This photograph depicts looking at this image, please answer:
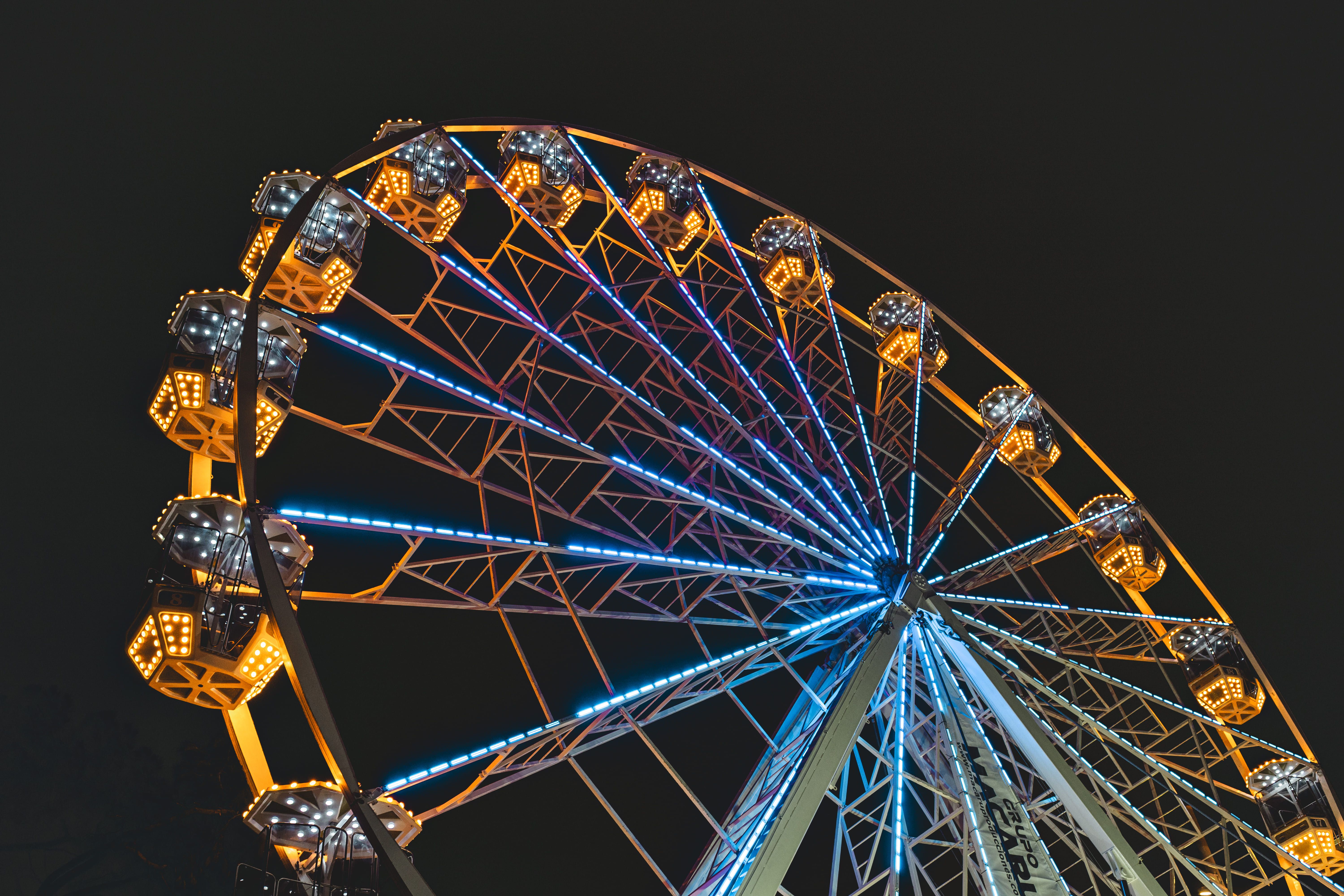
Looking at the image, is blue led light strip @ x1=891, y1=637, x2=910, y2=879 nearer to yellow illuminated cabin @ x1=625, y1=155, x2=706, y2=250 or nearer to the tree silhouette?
yellow illuminated cabin @ x1=625, y1=155, x2=706, y2=250

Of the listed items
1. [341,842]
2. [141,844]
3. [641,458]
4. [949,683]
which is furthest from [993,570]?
[141,844]

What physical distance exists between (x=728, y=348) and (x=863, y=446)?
208 cm

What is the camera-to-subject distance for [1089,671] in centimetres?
1143

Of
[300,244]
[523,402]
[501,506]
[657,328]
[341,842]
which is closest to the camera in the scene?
[341,842]

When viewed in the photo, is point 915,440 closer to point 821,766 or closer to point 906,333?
point 906,333

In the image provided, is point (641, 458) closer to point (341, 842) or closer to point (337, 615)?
point (341, 842)

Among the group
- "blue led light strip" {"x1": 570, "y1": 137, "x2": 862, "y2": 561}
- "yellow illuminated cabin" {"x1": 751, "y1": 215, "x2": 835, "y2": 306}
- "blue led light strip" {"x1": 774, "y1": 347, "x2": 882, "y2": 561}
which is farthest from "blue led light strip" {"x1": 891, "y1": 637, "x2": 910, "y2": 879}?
"yellow illuminated cabin" {"x1": 751, "y1": 215, "x2": 835, "y2": 306}

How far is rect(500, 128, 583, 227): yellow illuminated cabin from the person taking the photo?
13.0 m

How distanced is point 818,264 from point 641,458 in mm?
4213

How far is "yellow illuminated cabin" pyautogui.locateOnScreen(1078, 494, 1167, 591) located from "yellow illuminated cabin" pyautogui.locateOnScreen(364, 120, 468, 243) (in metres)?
11.0

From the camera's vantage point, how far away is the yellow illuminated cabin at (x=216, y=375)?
8.40 metres

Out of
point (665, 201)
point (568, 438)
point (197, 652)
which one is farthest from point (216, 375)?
point (665, 201)

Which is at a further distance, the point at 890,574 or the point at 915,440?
the point at 915,440

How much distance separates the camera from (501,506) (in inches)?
1066
